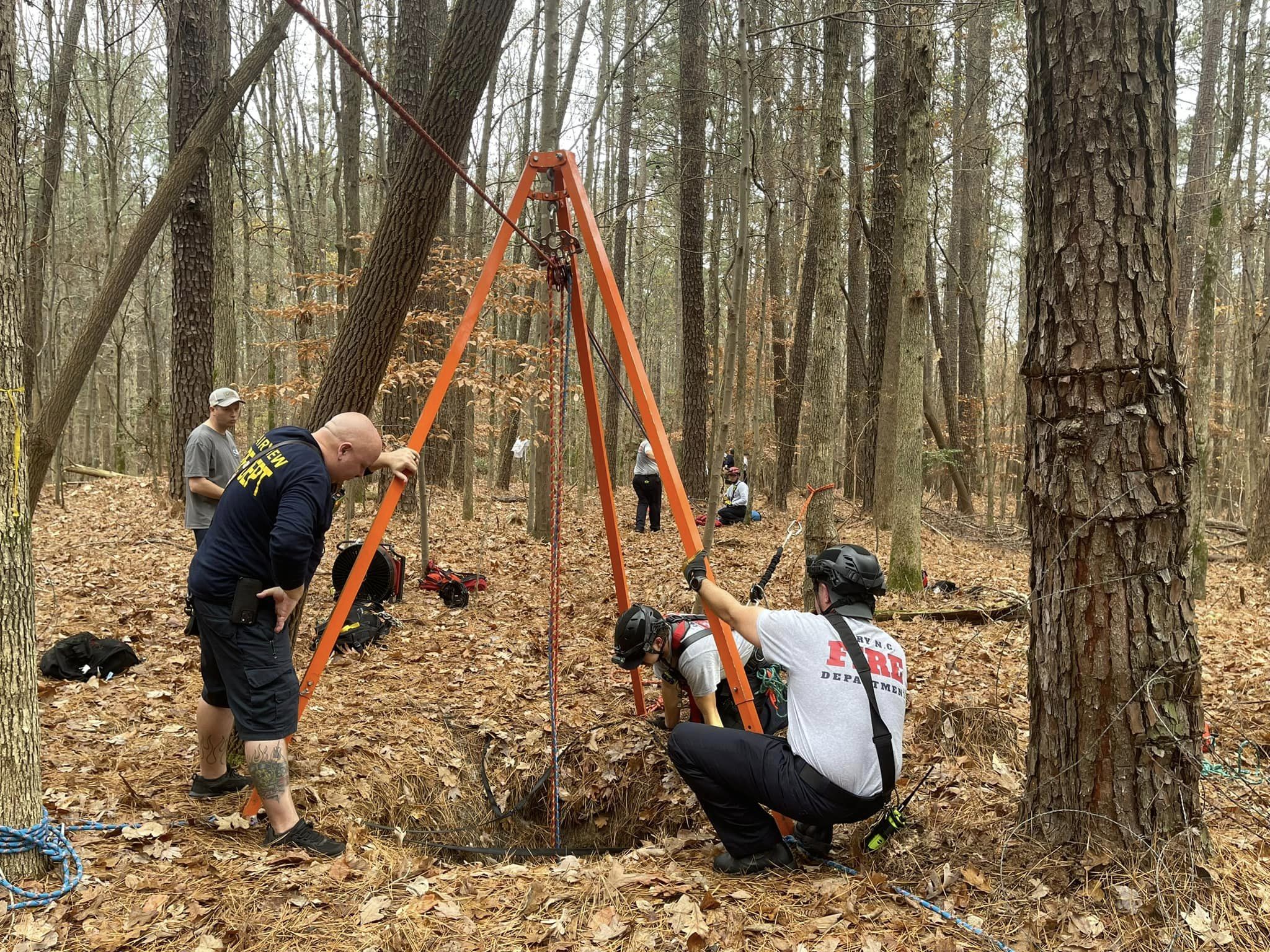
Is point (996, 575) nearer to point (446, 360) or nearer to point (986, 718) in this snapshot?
point (986, 718)

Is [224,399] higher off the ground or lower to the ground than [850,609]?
higher

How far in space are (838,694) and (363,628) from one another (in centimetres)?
493

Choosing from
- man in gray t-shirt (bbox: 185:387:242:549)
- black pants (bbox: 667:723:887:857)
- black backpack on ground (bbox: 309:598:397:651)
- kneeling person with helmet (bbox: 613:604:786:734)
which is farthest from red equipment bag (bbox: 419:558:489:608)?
black pants (bbox: 667:723:887:857)

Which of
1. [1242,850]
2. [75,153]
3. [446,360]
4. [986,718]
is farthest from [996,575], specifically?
[75,153]

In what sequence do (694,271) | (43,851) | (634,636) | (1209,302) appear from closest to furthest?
(43,851) → (634,636) → (1209,302) → (694,271)

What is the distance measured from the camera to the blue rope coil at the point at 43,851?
9.10 ft

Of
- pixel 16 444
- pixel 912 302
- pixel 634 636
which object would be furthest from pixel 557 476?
pixel 912 302

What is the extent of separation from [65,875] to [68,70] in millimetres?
15362

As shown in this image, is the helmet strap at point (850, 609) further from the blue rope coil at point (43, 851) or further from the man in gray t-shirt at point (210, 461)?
the man in gray t-shirt at point (210, 461)

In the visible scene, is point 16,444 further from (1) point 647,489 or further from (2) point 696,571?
(1) point 647,489

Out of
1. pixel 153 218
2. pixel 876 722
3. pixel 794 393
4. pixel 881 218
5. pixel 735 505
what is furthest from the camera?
pixel 794 393

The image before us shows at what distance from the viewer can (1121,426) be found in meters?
2.95

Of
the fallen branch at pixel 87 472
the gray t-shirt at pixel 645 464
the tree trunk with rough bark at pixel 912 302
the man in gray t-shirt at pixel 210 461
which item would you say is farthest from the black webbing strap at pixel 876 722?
the fallen branch at pixel 87 472

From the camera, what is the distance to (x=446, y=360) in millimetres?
4285
